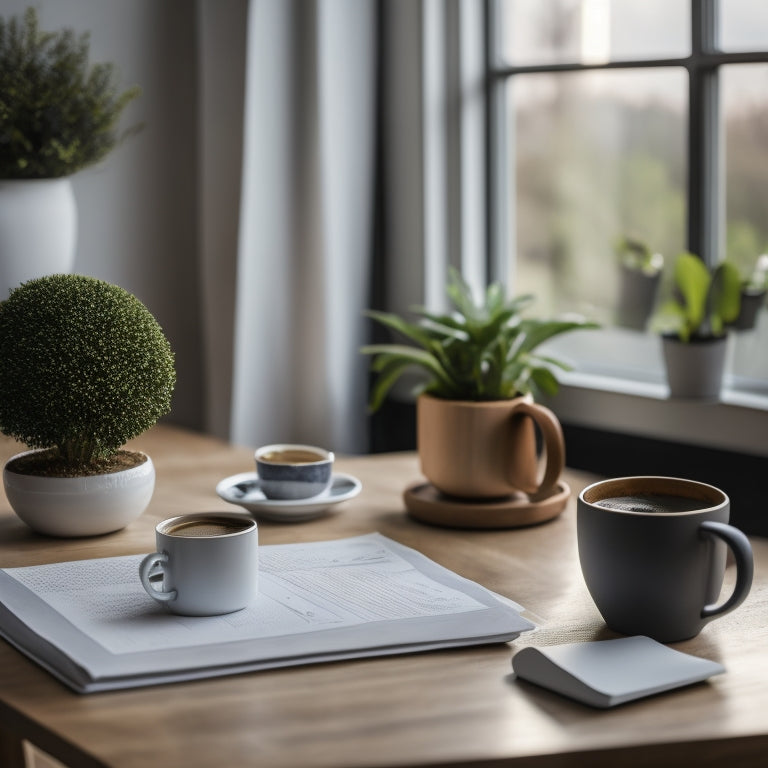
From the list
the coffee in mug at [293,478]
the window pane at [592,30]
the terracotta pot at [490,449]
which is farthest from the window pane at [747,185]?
the coffee in mug at [293,478]

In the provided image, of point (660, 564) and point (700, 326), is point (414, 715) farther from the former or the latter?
point (700, 326)

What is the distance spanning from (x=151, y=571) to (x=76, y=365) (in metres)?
0.27

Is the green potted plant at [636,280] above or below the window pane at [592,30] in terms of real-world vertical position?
below

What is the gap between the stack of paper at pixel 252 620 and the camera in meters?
0.94

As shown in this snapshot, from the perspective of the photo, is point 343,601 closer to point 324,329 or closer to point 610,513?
point 610,513

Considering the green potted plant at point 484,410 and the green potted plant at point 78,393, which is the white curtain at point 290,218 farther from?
the green potted plant at point 78,393

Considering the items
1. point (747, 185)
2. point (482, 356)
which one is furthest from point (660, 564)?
point (747, 185)

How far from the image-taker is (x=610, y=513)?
99cm

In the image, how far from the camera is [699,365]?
177cm

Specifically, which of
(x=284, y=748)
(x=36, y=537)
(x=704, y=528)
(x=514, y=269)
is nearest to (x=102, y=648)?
(x=284, y=748)

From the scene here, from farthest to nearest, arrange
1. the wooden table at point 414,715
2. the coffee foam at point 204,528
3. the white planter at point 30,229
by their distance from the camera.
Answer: the white planter at point 30,229
the coffee foam at point 204,528
the wooden table at point 414,715

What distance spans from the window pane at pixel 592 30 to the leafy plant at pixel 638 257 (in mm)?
294

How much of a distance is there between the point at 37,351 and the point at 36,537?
21 centimetres

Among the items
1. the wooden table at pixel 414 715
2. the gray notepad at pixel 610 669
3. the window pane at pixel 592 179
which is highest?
the window pane at pixel 592 179
